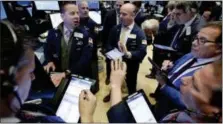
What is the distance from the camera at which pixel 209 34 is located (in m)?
1.48

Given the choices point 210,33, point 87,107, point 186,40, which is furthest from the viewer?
point 186,40

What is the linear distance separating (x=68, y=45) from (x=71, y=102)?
1.12 m

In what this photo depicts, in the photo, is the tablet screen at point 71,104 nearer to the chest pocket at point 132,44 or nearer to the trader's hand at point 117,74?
the trader's hand at point 117,74

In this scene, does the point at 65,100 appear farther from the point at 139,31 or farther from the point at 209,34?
the point at 139,31

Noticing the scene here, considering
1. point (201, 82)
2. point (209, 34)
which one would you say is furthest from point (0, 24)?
point (209, 34)

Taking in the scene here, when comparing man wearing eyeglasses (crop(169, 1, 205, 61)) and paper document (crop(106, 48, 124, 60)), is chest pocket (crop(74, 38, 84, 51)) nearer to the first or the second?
paper document (crop(106, 48, 124, 60))

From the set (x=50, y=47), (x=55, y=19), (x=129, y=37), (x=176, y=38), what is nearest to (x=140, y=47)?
(x=129, y=37)

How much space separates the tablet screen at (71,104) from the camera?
1.32m

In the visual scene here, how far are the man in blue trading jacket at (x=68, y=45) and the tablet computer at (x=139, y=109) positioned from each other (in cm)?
112

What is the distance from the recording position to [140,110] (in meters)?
1.33

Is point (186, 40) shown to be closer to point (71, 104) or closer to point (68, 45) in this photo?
point (68, 45)

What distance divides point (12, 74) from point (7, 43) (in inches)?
3.8

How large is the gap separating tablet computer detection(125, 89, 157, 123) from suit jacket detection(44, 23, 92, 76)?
1191 mm

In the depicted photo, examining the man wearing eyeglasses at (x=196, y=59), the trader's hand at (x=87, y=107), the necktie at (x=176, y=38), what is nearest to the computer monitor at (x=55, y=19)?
the necktie at (x=176, y=38)
